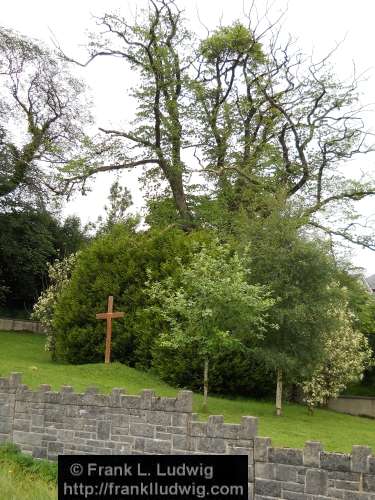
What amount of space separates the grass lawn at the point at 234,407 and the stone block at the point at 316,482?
4460 millimetres

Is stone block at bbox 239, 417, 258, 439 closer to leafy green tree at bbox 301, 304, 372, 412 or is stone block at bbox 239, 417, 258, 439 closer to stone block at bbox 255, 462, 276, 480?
stone block at bbox 255, 462, 276, 480

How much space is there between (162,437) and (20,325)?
2805 centimetres

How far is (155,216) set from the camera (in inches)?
1262

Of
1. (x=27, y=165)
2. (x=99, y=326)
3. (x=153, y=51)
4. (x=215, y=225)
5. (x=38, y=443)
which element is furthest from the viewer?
(x=27, y=165)

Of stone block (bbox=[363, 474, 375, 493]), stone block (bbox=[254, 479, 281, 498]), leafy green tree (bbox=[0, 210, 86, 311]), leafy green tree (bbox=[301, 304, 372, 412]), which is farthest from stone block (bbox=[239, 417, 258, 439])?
leafy green tree (bbox=[0, 210, 86, 311])

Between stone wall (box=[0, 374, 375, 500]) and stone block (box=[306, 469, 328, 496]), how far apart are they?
14 millimetres

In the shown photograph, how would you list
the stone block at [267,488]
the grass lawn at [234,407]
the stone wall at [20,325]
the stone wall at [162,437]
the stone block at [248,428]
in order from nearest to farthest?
the stone wall at [162,437] → the stone block at [267,488] → the stone block at [248,428] → the grass lawn at [234,407] → the stone wall at [20,325]

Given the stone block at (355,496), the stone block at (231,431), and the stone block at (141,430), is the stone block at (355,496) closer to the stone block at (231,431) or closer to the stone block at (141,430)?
the stone block at (231,431)

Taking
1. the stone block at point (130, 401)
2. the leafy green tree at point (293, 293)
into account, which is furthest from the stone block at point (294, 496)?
the leafy green tree at point (293, 293)

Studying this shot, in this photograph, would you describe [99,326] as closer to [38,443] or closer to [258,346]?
[258,346]

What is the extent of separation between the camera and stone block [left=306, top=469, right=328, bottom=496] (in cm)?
909

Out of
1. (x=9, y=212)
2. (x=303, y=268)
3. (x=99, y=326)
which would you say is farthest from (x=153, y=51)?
(x=303, y=268)

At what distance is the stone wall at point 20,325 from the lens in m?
37.2

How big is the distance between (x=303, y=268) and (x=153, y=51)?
700 inches
